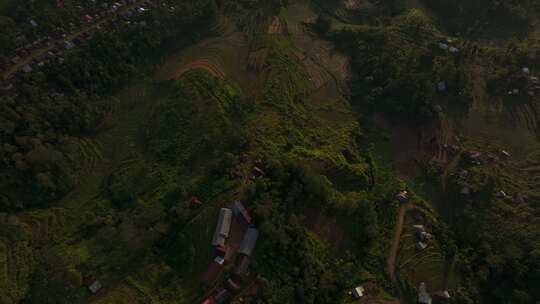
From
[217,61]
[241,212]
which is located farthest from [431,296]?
[217,61]

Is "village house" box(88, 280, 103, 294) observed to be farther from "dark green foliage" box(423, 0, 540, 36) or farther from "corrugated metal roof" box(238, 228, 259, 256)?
"dark green foliage" box(423, 0, 540, 36)

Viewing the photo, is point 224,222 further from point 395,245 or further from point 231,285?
point 395,245

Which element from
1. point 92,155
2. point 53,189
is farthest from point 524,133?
point 53,189

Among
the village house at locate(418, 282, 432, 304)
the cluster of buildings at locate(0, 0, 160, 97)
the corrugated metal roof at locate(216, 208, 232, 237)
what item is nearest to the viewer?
the corrugated metal roof at locate(216, 208, 232, 237)

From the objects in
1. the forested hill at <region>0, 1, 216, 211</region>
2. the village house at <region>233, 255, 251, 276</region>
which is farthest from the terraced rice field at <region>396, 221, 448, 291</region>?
the forested hill at <region>0, 1, 216, 211</region>

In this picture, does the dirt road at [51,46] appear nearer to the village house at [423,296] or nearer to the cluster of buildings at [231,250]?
the cluster of buildings at [231,250]

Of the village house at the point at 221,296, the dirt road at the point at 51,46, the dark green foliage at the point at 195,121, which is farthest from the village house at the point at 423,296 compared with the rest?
the dirt road at the point at 51,46

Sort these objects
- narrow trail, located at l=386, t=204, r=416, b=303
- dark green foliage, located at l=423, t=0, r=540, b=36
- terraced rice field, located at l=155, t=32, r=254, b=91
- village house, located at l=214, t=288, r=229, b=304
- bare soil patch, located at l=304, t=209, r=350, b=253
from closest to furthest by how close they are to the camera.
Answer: village house, located at l=214, t=288, r=229, b=304, narrow trail, located at l=386, t=204, r=416, b=303, bare soil patch, located at l=304, t=209, r=350, b=253, terraced rice field, located at l=155, t=32, r=254, b=91, dark green foliage, located at l=423, t=0, r=540, b=36
